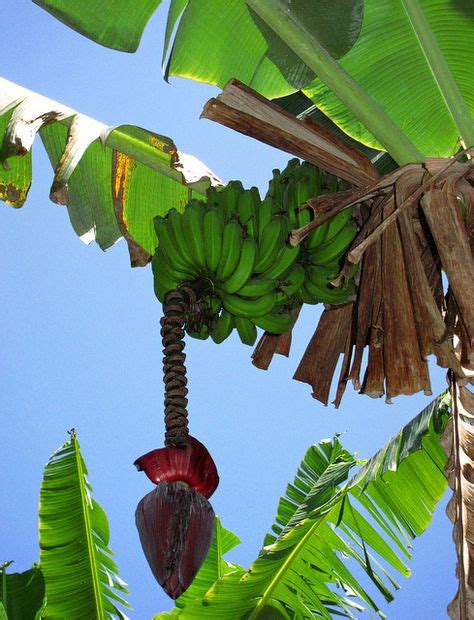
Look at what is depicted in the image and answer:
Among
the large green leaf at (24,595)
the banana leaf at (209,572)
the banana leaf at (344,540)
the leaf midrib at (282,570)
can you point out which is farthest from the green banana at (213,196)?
the banana leaf at (209,572)

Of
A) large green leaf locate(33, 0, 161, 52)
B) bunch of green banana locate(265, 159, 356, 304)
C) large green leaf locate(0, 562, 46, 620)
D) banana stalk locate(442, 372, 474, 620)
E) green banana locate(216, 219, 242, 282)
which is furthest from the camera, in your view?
large green leaf locate(0, 562, 46, 620)

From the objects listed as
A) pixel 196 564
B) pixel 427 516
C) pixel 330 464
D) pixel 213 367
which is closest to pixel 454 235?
pixel 196 564

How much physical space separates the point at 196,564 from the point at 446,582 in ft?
31.8

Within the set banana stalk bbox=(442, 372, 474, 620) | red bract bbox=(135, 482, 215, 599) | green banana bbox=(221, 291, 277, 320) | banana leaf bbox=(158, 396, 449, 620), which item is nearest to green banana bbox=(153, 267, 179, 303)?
green banana bbox=(221, 291, 277, 320)

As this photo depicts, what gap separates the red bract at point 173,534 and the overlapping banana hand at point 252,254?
42cm

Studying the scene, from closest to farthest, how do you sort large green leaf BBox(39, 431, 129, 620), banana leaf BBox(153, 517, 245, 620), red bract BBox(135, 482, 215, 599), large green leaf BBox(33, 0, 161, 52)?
red bract BBox(135, 482, 215, 599)
large green leaf BBox(33, 0, 161, 52)
large green leaf BBox(39, 431, 129, 620)
banana leaf BBox(153, 517, 245, 620)

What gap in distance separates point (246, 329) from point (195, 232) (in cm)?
25

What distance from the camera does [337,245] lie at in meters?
1.59

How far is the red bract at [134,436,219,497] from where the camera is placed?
1.14 meters

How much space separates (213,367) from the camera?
9609mm

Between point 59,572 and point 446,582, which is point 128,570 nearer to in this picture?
point 446,582

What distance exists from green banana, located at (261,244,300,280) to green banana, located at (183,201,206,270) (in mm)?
137

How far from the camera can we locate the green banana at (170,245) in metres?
1.49

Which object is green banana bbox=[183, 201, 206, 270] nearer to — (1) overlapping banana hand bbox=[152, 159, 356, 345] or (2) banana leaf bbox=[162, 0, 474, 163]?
(1) overlapping banana hand bbox=[152, 159, 356, 345]
